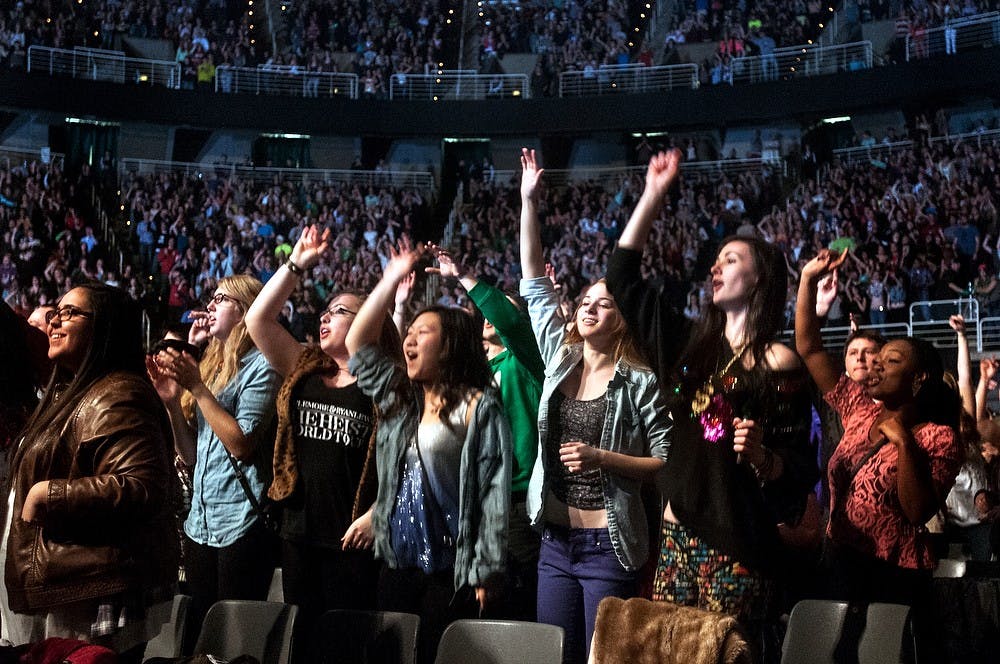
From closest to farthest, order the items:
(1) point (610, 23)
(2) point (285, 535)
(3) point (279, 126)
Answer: (2) point (285, 535) < (3) point (279, 126) < (1) point (610, 23)

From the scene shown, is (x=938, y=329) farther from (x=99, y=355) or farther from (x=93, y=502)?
(x=93, y=502)

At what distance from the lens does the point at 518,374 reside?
4008 millimetres

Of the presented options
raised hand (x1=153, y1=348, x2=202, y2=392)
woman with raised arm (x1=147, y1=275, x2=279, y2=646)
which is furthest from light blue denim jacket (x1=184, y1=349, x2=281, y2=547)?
raised hand (x1=153, y1=348, x2=202, y2=392)

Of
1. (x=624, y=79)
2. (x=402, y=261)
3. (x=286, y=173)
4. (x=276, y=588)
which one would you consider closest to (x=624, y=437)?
(x=402, y=261)

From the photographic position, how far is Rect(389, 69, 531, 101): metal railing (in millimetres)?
20812

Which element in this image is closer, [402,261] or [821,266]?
[821,266]

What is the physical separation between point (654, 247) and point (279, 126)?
26.9ft

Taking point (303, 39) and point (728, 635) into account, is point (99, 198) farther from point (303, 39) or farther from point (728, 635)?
point (728, 635)

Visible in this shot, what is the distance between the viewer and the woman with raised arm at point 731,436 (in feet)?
9.41

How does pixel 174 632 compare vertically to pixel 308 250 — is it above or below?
below

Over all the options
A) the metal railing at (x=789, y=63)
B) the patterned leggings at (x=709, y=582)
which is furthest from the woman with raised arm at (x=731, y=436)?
the metal railing at (x=789, y=63)

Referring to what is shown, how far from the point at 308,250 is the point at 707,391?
55.9 inches

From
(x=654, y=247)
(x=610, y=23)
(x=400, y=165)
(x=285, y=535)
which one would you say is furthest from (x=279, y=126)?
(x=285, y=535)

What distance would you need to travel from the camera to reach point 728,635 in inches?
94.7
